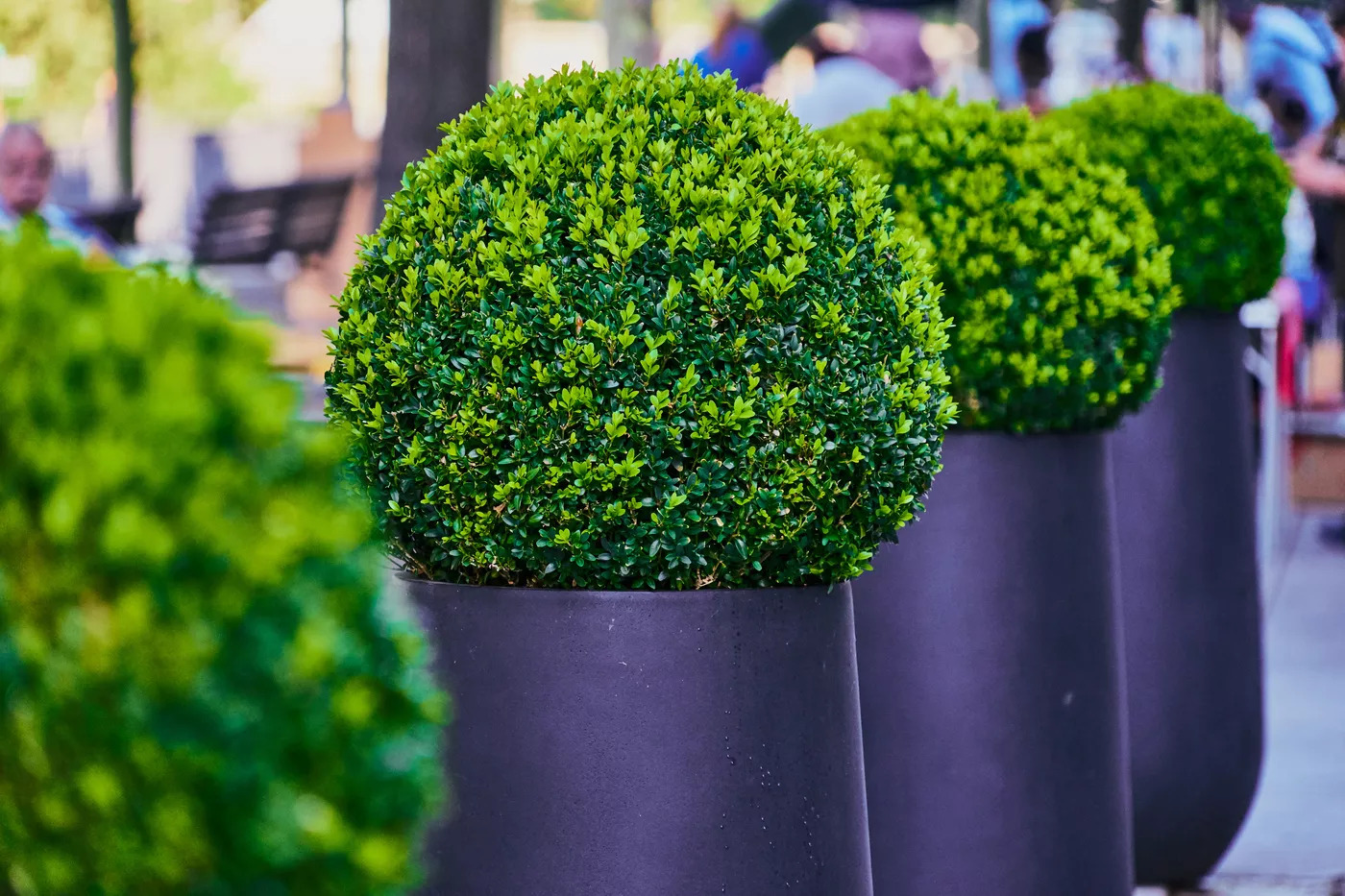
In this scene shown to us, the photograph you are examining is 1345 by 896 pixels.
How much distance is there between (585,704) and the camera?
2277 mm

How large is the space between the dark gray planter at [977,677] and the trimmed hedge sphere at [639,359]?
2.32 ft

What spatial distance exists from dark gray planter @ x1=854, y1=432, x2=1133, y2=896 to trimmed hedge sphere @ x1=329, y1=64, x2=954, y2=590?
27.8 inches

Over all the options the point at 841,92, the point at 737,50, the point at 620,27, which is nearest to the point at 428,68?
the point at 841,92

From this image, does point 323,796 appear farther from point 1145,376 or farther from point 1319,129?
point 1319,129

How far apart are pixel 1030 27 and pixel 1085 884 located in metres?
8.27

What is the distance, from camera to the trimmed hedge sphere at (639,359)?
89.4 inches

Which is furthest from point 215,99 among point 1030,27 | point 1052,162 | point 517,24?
point 1052,162

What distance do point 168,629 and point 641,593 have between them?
1.16 metres

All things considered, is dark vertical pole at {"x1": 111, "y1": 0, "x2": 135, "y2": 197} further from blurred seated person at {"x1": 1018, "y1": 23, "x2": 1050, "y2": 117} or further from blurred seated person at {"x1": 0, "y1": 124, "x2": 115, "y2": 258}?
blurred seated person at {"x1": 1018, "y1": 23, "x2": 1050, "y2": 117}

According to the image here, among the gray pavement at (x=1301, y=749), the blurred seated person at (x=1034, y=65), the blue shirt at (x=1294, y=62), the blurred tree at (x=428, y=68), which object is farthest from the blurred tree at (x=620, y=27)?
the gray pavement at (x=1301, y=749)

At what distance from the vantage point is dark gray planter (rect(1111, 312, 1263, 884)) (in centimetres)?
427

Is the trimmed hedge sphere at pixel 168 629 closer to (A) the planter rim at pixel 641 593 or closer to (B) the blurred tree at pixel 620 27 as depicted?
(A) the planter rim at pixel 641 593

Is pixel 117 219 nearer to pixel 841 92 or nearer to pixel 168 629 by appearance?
pixel 841 92

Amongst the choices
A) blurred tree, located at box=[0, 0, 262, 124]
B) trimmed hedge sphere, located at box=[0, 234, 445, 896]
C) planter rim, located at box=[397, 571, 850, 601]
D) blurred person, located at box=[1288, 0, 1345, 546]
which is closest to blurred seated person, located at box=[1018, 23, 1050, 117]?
blurred person, located at box=[1288, 0, 1345, 546]
